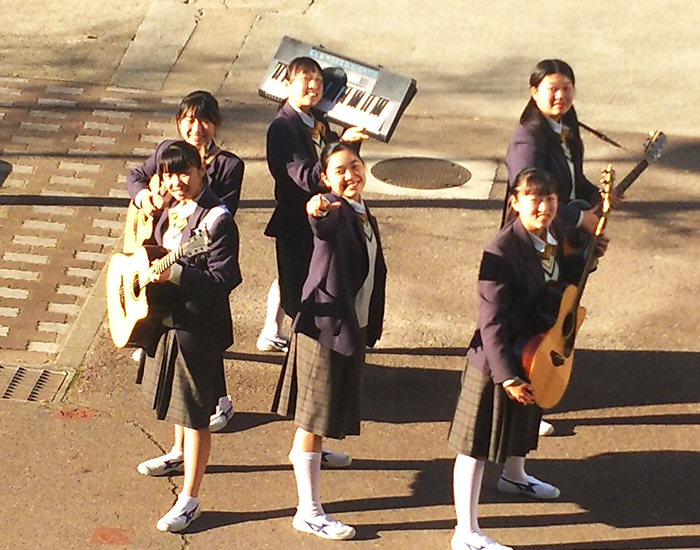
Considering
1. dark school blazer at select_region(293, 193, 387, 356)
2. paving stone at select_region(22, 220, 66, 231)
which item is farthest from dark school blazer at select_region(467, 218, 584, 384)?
paving stone at select_region(22, 220, 66, 231)

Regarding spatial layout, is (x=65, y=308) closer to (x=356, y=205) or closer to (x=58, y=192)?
(x=58, y=192)

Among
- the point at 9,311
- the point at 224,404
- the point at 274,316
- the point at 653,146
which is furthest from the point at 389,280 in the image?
the point at 9,311

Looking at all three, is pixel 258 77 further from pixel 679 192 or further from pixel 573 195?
pixel 573 195

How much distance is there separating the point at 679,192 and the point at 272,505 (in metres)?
5.01

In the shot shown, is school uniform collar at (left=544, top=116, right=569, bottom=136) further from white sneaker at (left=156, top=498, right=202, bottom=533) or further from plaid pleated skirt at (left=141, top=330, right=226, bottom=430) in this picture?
white sneaker at (left=156, top=498, right=202, bottom=533)

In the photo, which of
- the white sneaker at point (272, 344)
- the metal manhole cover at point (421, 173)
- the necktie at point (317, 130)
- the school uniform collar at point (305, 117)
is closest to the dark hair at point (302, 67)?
the school uniform collar at point (305, 117)

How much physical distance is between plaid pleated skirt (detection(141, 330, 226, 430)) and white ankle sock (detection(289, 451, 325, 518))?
47cm

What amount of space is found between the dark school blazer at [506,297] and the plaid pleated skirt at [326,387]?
1.94ft

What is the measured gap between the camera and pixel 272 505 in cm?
639

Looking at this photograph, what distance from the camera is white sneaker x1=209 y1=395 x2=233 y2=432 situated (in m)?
7.00

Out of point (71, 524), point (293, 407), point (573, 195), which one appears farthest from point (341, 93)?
point (71, 524)

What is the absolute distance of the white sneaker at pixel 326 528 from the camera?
20.0 feet

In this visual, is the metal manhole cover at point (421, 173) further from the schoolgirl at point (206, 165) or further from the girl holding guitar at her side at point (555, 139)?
the schoolgirl at point (206, 165)

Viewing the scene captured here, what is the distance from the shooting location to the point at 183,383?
19.6ft
